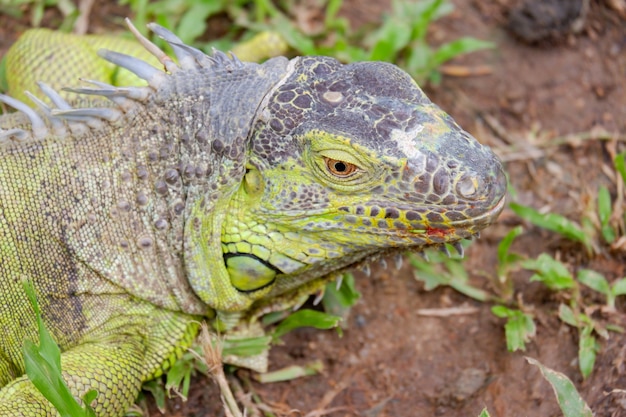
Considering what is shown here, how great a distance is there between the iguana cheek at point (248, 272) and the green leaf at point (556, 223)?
1991 mm

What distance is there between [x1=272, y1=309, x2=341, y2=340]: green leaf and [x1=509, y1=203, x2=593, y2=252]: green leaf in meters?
1.49

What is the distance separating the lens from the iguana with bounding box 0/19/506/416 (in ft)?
12.0

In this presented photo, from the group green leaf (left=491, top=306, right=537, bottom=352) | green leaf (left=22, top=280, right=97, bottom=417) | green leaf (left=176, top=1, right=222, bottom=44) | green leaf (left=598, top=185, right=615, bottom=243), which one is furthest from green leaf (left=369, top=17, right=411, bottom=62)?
green leaf (left=22, top=280, right=97, bottom=417)

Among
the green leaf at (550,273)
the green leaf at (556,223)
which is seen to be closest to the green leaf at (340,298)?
the green leaf at (550,273)

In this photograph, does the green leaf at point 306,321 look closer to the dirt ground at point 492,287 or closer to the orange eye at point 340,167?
the dirt ground at point 492,287

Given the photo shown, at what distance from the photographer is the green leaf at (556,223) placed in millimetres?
5090

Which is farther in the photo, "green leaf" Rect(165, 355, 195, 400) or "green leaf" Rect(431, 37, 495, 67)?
"green leaf" Rect(431, 37, 495, 67)

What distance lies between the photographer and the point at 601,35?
6.65 metres

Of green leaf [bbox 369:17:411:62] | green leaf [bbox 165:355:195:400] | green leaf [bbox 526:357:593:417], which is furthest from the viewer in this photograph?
green leaf [bbox 369:17:411:62]

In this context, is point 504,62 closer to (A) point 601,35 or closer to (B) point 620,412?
(A) point 601,35

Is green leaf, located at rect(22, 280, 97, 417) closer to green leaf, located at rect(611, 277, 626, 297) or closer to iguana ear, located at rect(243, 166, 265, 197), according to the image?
iguana ear, located at rect(243, 166, 265, 197)

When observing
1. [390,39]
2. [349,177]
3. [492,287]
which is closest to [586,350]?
[492,287]

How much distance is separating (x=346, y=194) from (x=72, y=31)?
367 centimetres

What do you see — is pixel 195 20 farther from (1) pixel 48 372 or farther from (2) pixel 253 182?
(1) pixel 48 372
